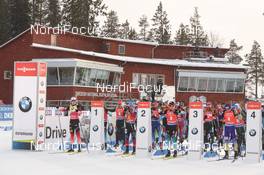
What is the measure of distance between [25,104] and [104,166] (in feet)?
19.8

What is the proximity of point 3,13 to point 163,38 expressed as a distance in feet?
113

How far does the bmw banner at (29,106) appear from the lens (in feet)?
65.8

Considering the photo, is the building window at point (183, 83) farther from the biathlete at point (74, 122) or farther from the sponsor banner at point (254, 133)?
the sponsor banner at point (254, 133)

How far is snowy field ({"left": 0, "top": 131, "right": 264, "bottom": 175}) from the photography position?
1441 centimetres

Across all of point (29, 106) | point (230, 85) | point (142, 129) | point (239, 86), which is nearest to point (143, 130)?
point (142, 129)

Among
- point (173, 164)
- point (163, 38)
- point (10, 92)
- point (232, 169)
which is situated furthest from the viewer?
point (163, 38)

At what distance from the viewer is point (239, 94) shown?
59812mm

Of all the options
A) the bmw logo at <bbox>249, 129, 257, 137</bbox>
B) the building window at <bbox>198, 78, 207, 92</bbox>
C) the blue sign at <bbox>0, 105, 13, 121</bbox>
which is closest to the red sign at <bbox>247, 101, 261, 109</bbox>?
the bmw logo at <bbox>249, 129, 257, 137</bbox>

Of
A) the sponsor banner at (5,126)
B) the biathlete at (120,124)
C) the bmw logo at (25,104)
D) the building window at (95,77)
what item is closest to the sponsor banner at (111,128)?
the biathlete at (120,124)

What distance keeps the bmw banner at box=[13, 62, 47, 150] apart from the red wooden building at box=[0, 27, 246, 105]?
2550 centimetres

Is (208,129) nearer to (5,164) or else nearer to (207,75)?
(5,164)

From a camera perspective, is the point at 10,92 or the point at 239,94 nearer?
the point at 10,92

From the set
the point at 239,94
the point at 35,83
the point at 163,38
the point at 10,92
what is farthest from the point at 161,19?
the point at 35,83

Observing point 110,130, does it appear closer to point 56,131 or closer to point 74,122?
point 74,122
